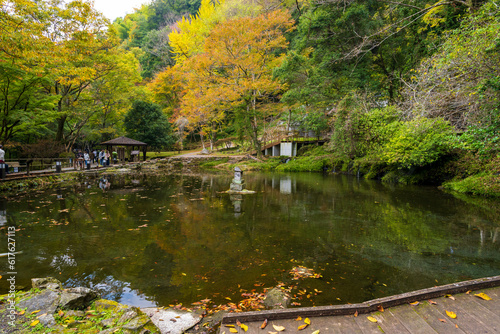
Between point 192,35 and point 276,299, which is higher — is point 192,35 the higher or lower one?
the higher one

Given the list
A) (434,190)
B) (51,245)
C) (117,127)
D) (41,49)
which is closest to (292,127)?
(434,190)

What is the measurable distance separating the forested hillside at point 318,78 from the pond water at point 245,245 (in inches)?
120

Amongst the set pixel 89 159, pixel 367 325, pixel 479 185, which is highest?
pixel 89 159

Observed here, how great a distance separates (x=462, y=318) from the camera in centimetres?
230

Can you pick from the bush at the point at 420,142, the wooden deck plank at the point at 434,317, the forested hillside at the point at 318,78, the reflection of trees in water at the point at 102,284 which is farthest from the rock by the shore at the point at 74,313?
the bush at the point at 420,142

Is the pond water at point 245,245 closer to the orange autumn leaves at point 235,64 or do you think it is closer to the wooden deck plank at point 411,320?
the wooden deck plank at point 411,320

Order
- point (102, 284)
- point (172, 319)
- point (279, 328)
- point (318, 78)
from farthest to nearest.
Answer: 1. point (318, 78)
2. point (102, 284)
3. point (172, 319)
4. point (279, 328)

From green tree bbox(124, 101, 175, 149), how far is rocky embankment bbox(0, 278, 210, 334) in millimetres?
24747

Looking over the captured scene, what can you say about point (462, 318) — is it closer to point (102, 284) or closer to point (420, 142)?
point (102, 284)

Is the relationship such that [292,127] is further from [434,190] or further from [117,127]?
[117,127]

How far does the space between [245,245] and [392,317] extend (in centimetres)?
335

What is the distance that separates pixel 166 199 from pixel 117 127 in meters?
21.4

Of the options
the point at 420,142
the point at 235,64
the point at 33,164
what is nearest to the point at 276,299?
the point at 420,142

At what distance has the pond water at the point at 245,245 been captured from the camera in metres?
3.82
